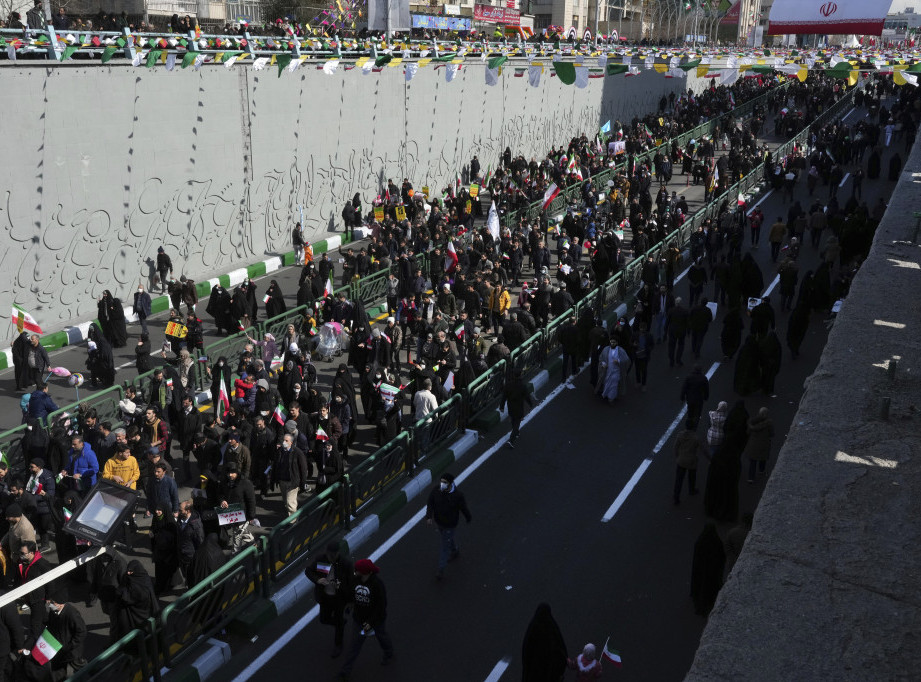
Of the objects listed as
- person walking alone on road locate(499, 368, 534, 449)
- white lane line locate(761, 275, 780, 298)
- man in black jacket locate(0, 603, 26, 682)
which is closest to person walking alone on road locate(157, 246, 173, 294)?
person walking alone on road locate(499, 368, 534, 449)

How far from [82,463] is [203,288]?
11282 millimetres

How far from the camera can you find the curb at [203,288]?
18.2 metres

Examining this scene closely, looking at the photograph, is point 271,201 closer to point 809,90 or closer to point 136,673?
point 136,673

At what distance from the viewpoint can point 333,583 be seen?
323 inches

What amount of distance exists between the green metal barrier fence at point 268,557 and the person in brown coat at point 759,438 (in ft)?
13.6

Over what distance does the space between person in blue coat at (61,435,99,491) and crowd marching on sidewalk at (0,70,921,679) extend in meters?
0.02

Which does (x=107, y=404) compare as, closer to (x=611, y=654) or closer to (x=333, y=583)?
(x=333, y=583)

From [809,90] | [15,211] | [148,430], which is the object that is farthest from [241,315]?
[809,90]

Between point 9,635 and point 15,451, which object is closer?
point 9,635

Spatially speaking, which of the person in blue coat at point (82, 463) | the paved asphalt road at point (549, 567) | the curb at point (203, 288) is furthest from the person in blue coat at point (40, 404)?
the paved asphalt road at point (549, 567)

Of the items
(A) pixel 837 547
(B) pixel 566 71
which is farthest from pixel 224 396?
(B) pixel 566 71

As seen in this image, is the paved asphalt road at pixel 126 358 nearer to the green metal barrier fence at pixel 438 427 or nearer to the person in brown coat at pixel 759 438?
the green metal barrier fence at pixel 438 427

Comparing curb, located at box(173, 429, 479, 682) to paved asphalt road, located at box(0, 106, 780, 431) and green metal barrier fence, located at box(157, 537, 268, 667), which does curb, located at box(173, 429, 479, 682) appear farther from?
paved asphalt road, located at box(0, 106, 780, 431)

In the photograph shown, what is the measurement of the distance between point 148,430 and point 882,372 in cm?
928
